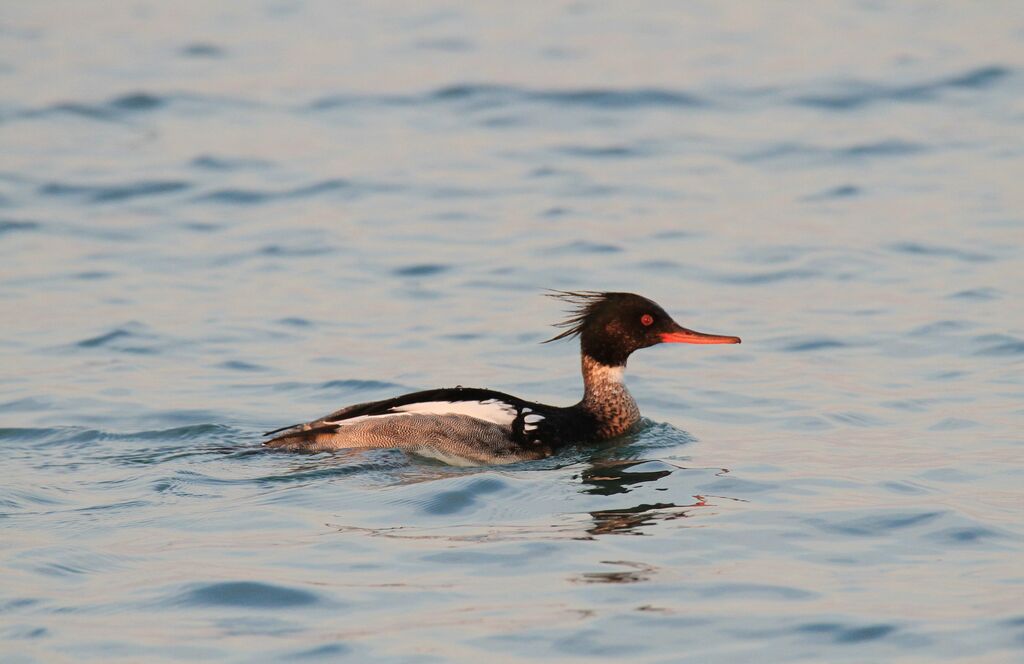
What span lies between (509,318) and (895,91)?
9.01m

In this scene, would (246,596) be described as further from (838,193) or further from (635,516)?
(838,193)

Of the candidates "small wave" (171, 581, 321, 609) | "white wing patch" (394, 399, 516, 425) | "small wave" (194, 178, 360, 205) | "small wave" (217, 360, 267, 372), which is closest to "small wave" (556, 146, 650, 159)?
"small wave" (194, 178, 360, 205)

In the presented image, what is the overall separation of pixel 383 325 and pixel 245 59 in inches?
385

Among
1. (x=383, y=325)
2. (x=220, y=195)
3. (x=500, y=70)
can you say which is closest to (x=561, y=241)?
(x=383, y=325)

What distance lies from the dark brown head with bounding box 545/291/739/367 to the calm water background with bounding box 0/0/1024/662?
61 centimetres

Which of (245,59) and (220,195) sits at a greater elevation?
(245,59)

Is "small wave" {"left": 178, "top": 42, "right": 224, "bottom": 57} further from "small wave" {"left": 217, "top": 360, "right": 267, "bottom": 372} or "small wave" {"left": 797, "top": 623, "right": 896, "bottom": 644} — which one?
"small wave" {"left": 797, "top": 623, "right": 896, "bottom": 644}

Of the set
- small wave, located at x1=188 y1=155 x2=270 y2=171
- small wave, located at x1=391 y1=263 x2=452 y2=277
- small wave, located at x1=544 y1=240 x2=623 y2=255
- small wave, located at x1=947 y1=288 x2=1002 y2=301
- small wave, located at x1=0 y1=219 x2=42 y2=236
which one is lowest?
small wave, located at x1=947 y1=288 x2=1002 y2=301

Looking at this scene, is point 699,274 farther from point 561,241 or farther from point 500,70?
point 500,70

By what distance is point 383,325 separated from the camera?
13.3 m

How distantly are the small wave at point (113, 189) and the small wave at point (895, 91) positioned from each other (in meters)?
7.87

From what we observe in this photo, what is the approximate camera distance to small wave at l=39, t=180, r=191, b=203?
1722 cm

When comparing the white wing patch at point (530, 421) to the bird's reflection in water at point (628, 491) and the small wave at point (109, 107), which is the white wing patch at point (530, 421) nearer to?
the bird's reflection in water at point (628, 491)

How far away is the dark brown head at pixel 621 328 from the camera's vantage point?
10.8m
